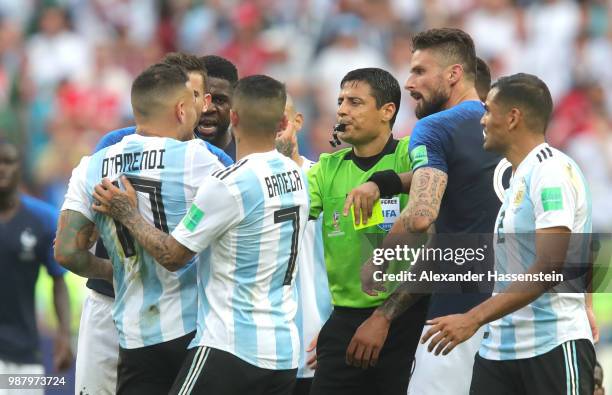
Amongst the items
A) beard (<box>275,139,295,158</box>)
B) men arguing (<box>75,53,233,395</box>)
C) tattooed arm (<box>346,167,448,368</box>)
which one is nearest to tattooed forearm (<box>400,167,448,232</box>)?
tattooed arm (<box>346,167,448,368</box>)

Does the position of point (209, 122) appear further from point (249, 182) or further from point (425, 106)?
point (249, 182)

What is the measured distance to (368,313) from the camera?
6824 mm

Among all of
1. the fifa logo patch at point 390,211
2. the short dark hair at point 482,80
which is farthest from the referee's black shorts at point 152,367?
the short dark hair at point 482,80

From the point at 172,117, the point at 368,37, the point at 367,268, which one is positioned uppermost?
the point at 368,37

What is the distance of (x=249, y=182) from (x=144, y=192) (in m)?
0.59

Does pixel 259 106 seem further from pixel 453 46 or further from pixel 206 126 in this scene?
pixel 206 126

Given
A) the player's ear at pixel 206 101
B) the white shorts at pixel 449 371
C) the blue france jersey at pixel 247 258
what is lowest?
the white shorts at pixel 449 371

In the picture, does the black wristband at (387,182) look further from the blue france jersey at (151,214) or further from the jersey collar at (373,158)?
the blue france jersey at (151,214)

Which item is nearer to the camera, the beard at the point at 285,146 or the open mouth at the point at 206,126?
the beard at the point at 285,146

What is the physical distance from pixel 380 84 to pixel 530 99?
1.07 metres

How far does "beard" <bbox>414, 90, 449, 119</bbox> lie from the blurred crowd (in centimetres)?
732

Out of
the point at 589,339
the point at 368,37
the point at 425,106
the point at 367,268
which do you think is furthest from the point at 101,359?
the point at 368,37

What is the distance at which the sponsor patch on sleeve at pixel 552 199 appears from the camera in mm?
5758

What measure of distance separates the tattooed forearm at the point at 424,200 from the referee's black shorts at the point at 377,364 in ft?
2.28
